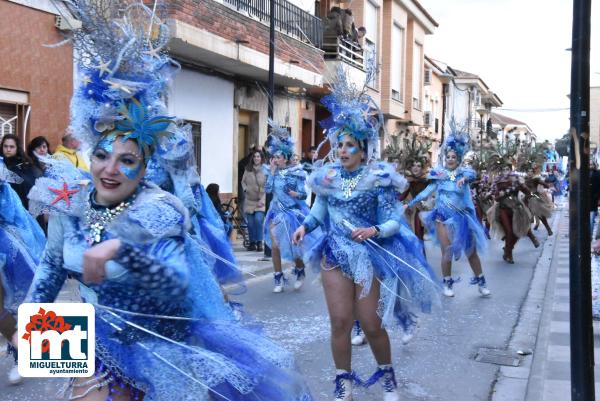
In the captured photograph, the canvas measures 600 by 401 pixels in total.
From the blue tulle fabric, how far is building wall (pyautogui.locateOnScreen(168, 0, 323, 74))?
7.55 meters

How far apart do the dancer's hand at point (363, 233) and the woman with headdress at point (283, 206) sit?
4.22 metres

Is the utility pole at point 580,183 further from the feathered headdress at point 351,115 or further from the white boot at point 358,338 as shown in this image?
the white boot at point 358,338

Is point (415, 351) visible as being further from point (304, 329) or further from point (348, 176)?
point (348, 176)

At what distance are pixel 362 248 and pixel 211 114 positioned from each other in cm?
1176

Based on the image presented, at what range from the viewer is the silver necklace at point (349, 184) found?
16.1 feet

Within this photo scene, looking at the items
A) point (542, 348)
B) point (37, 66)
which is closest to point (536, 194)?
point (542, 348)

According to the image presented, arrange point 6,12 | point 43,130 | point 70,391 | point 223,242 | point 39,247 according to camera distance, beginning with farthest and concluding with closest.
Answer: point 43,130, point 6,12, point 223,242, point 39,247, point 70,391

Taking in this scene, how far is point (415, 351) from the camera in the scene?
6402 millimetres

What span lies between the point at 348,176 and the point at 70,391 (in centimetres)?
257

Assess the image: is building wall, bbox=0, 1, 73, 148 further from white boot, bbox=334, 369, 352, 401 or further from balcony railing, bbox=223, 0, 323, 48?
white boot, bbox=334, 369, 352, 401

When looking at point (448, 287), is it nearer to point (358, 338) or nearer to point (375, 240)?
point (358, 338)

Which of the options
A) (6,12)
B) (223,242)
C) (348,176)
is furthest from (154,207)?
(6,12)

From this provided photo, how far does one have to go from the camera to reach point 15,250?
5.21m

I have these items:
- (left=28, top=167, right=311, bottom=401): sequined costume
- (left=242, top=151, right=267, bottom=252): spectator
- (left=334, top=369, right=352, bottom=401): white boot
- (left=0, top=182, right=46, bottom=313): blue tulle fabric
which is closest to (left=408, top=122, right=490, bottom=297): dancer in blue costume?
(left=334, top=369, right=352, bottom=401): white boot
